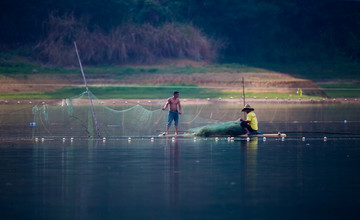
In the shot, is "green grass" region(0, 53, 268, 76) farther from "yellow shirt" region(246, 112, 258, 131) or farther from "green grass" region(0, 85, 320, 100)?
"yellow shirt" region(246, 112, 258, 131)

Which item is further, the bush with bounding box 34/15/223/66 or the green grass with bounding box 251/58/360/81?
the green grass with bounding box 251/58/360/81

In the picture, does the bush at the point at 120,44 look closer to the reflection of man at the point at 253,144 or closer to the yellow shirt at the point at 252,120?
the yellow shirt at the point at 252,120

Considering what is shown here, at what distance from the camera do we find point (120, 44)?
62.6 m

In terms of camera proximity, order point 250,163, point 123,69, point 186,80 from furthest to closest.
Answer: point 123,69, point 186,80, point 250,163

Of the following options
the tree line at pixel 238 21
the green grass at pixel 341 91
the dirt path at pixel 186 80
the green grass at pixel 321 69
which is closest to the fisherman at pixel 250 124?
the dirt path at pixel 186 80

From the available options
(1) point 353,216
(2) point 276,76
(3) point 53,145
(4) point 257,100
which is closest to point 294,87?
(2) point 276,76

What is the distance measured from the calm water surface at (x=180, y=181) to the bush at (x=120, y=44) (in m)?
42.5

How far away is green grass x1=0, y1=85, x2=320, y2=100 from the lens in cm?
4944

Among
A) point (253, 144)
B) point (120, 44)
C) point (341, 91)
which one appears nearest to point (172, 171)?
point (253, 144)

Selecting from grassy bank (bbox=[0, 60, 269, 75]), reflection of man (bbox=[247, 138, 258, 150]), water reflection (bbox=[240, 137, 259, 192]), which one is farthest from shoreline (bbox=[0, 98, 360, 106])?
water reflection (bbox=[240, 137, 259, 192])

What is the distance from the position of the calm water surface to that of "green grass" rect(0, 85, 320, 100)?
3086cm

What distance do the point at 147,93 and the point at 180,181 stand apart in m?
40.3

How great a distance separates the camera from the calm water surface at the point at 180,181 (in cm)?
959

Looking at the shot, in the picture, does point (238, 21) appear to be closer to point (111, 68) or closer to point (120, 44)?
point (120, 44)
